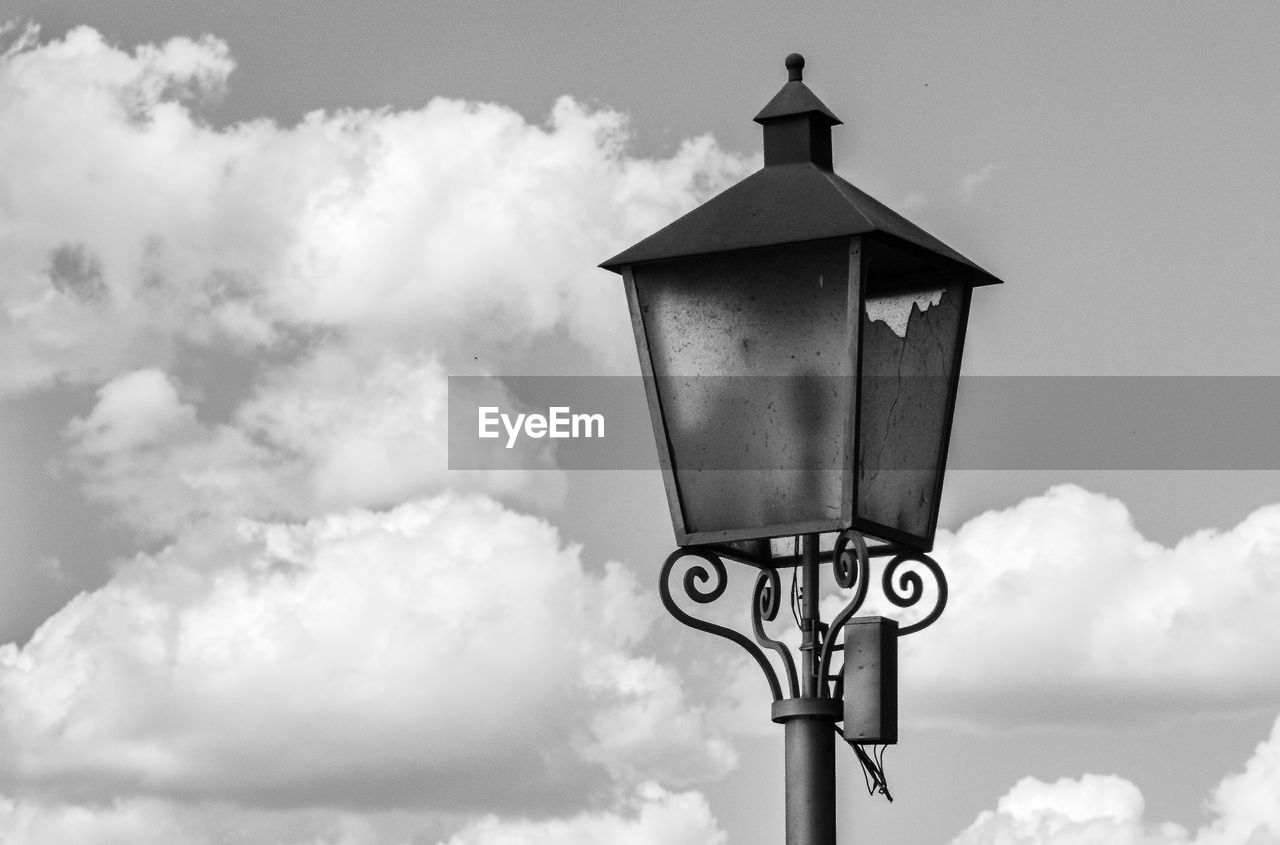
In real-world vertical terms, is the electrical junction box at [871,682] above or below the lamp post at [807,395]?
below

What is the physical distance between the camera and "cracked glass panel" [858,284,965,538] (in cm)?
816

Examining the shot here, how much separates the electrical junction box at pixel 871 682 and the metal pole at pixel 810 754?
8 cm

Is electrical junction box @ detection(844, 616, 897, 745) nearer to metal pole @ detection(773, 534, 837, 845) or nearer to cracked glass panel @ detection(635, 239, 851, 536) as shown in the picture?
metal pole @ detection(773, 534, 837, 845)

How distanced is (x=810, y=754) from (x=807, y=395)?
127cm

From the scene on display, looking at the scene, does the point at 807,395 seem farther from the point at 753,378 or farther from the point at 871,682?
the point at 871,682

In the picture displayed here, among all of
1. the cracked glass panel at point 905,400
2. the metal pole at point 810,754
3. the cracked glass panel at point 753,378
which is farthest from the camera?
the cracked glass panel at point 905,400

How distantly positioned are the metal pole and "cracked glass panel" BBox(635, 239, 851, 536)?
0.46m

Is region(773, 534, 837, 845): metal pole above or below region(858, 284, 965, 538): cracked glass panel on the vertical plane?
below

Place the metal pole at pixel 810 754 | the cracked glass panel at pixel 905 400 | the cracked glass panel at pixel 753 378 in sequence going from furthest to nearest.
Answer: the cracked glass panel at pixel 905 400 → the cracked glass panel at pixel 753 378 → the metal pole at pixel 810 754

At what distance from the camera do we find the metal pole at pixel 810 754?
7.82 m

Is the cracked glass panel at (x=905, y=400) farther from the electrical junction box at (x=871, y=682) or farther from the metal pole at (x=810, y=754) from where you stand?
the metal pole at (x=810, y=754)

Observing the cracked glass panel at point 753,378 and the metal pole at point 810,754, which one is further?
the cracked glass panel at point 753,378

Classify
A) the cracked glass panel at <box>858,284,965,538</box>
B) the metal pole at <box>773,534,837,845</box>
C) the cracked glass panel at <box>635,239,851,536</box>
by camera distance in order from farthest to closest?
the cracked glass panel at <box>858,284,965,538</box>, the cracked glass panel at <box>635,239,851,536</box>, the metal pole at <box>773,534,837,845</box>

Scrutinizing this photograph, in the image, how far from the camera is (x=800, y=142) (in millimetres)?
8555
